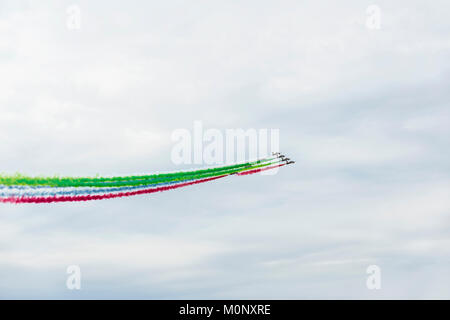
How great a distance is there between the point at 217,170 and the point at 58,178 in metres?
20.1

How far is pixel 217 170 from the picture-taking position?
60.6 m

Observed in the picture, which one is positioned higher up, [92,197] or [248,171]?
[248,171]

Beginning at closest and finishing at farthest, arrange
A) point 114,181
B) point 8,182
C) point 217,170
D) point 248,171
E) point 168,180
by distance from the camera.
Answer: point 8,182
point 114,181
point 168,180
point 217,170
point 248,171
